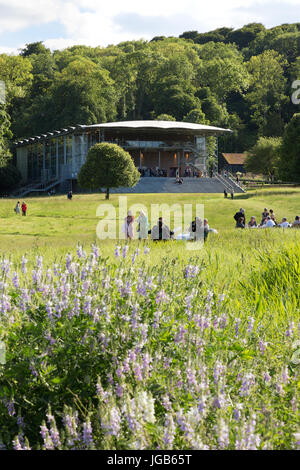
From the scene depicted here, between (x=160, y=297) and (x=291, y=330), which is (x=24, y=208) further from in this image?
(x=291, y=330)

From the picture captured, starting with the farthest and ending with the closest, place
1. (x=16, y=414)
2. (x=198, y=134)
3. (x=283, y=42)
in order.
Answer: (x=283, y=42), (x=198, y=134), (x=16, y=414)

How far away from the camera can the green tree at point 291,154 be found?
46.6 meters

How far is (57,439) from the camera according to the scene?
3.22 m

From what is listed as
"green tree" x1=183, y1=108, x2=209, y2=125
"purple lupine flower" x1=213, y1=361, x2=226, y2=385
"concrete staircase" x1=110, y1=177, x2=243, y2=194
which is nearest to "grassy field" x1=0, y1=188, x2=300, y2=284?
"purple lupine flower" x1=213, y1=361, x2=226, y2=385

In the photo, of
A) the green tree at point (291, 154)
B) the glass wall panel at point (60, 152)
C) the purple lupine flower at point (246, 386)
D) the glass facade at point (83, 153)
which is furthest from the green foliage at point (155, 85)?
the purple lupine flower at point (246, 386)

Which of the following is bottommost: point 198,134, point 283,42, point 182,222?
point 182,222

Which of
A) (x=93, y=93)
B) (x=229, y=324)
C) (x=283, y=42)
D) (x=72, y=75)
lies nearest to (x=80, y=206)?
(x=229, y=324)

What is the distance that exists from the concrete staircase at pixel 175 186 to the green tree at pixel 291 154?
935cm

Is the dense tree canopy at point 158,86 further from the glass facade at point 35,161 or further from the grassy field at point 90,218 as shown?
the grassy field at point 90,218

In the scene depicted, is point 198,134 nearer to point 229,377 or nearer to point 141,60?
point 141,60

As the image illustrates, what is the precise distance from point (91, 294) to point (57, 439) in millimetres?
1607

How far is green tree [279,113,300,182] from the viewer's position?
153 ft

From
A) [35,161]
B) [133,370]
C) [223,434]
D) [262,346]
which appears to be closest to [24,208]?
[262,346]

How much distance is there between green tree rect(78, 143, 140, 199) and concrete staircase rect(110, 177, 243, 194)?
29.6 feet
